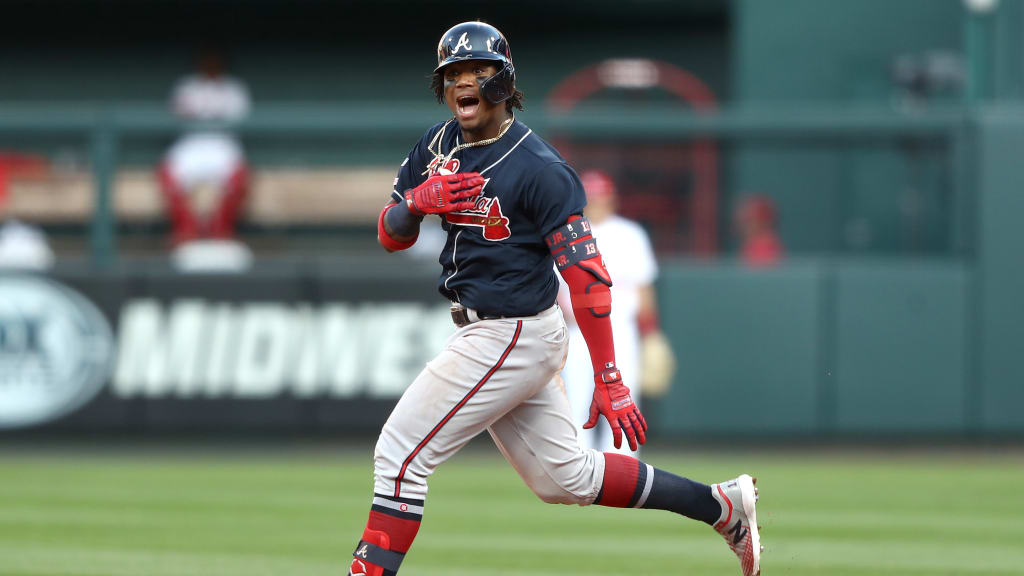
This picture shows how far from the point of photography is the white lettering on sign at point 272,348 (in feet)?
36.0

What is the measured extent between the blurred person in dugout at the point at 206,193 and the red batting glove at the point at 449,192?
267 inches

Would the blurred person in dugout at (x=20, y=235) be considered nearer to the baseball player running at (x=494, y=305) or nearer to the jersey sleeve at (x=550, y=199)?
the baseball player running at (x=494, y=305)

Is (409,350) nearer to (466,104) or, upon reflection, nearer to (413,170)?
(413,170)

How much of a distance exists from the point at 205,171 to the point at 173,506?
3.89m

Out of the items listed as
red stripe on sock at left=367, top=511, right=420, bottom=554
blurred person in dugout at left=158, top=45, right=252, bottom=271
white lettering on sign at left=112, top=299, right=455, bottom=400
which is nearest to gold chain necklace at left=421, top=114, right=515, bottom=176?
red stripe on sock at left=367, top=511, right=420, bottom=554

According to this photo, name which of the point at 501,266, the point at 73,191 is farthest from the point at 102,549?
the point at 73,191

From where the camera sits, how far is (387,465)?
467cm

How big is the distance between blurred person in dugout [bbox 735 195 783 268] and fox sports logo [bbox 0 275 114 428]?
5.03 metres

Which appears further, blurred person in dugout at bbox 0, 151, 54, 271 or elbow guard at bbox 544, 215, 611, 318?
blurred person in dugout at bbox 0, 151, 54, 271

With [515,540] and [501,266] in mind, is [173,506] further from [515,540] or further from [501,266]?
[501,266]

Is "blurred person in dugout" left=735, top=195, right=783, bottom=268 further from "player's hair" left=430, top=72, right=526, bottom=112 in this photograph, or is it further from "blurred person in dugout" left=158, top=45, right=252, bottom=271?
"player's hair" left=430, top=72, right=526, bottom=112

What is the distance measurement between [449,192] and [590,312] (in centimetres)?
61

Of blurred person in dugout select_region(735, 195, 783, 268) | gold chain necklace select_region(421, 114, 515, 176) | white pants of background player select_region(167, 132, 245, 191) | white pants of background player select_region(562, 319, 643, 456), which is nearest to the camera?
gold chain necklace select_region(421, 114, 515, 176)

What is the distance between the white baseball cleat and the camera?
5.09m
